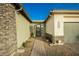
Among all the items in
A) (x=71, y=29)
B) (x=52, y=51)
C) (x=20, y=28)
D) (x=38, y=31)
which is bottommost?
(x=52, y=51)

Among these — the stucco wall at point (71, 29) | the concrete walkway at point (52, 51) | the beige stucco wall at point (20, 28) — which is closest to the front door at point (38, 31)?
the beige stucco wall at point (20, 28)

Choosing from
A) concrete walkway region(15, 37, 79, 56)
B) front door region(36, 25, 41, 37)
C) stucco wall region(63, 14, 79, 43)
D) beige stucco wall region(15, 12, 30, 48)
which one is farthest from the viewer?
front door region(36, 25, 41, 37)

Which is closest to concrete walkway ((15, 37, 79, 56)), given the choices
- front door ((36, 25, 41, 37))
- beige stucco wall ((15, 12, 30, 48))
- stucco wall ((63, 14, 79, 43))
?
beige stucco wall ((15, 12, 30, 48))

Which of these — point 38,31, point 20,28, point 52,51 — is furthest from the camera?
point 38,31

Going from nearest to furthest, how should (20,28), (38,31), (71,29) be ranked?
(20,28) → (71,29) → (38,31)

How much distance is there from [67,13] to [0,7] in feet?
19.7

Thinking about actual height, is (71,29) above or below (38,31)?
above

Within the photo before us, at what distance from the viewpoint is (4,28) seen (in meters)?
5.11

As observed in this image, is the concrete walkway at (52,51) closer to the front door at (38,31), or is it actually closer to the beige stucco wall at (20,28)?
the beige stucco wall at (20,28)

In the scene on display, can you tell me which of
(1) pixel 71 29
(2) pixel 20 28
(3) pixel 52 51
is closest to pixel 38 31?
(1) pixel 71 29

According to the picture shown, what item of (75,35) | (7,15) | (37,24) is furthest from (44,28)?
(7,15)

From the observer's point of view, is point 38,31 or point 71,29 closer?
point 71,29

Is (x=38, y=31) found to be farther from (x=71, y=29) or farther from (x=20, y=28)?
(x=20, y=28)

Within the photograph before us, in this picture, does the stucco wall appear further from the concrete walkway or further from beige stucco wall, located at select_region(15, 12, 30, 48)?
beige stucco wall, located at select_region(15, 12, 30, 48)
